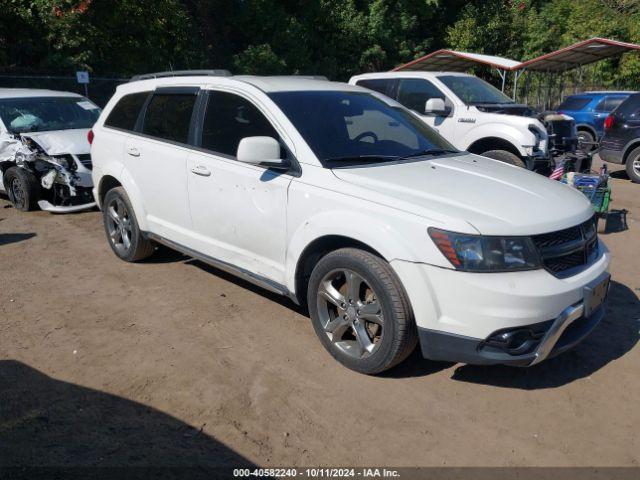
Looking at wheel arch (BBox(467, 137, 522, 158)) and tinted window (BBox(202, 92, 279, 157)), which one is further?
wheel arch (BBox(467, 137, 522, 158))

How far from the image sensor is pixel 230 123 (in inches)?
176

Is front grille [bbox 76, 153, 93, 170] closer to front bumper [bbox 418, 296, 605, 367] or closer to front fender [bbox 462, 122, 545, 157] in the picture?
front fender [bbox 462, 122, 545, 157]

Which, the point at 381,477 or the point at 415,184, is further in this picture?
the point at 415,184

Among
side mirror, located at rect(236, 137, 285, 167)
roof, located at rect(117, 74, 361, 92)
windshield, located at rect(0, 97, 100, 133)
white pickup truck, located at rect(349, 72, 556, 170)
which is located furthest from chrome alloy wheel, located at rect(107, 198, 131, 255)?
white pickup truck, located at rect(349, 72, 556, 170)

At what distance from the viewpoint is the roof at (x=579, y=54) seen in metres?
17.9

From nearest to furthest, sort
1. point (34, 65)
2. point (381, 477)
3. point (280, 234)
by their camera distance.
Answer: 1. point (381, 477)
2. point (280, 234)
3. point (34, 65)

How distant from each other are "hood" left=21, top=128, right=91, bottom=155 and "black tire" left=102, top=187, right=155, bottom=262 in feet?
7.24

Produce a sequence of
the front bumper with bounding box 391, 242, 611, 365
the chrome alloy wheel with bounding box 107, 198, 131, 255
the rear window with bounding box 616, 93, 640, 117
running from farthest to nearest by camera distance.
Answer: the rear window with bounding box 616, 93, 640, 117, the chrome alloy wheel with bounding box 107, 198, 131, 255, the front bumper with bounding box 391, 242, 611, 365

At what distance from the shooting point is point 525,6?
28.1 meters

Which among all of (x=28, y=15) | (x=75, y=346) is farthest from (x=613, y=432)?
(x=28, y=15)

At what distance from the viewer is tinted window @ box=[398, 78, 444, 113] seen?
9.08 meters

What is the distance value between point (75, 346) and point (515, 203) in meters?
3.12

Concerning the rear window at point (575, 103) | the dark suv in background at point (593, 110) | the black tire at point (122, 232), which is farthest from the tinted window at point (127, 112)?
the rear window at point (575, 103)

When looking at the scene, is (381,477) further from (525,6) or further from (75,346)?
(525,6)
